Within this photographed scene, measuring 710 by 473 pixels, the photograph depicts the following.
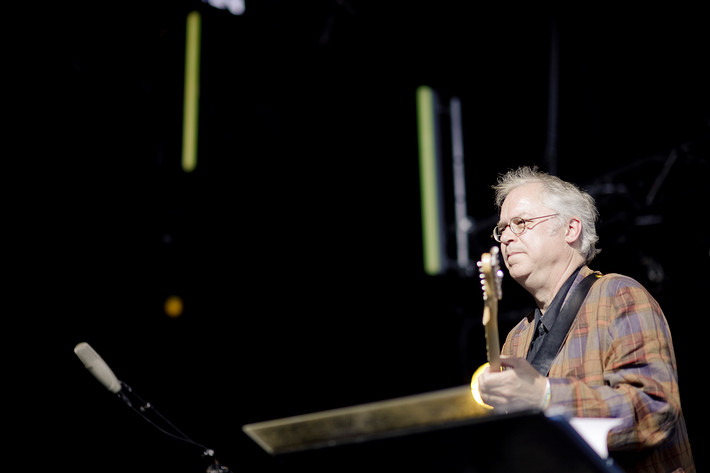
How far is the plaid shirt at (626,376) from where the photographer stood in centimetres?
166

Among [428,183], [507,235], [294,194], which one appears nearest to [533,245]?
[507,235]

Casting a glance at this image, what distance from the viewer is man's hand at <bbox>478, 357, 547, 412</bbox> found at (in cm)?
164

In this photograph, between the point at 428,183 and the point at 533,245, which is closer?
the point at 533,245

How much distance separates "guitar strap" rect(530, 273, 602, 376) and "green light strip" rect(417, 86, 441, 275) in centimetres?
297

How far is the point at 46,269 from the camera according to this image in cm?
429

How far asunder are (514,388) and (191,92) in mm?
3695

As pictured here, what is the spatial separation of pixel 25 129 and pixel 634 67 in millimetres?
3947

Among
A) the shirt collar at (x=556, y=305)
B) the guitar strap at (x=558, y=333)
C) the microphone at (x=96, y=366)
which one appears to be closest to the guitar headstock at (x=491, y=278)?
the guitar strap at (x=558, y=333)

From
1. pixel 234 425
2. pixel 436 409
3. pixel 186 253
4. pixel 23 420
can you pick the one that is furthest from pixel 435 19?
pixel 436 409

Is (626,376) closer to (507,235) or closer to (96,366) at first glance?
(507,235)

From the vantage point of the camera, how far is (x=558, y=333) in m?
2.07

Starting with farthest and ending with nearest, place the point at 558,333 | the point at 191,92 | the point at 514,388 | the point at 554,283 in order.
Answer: the point at 191,92 < the point at 554,283 < the point at 558,333 < the point at 514,388

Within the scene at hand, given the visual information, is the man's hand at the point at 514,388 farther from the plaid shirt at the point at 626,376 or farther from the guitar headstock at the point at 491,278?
the guitar headstock at the point at 491,278

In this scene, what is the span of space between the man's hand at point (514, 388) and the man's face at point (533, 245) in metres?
0.67
